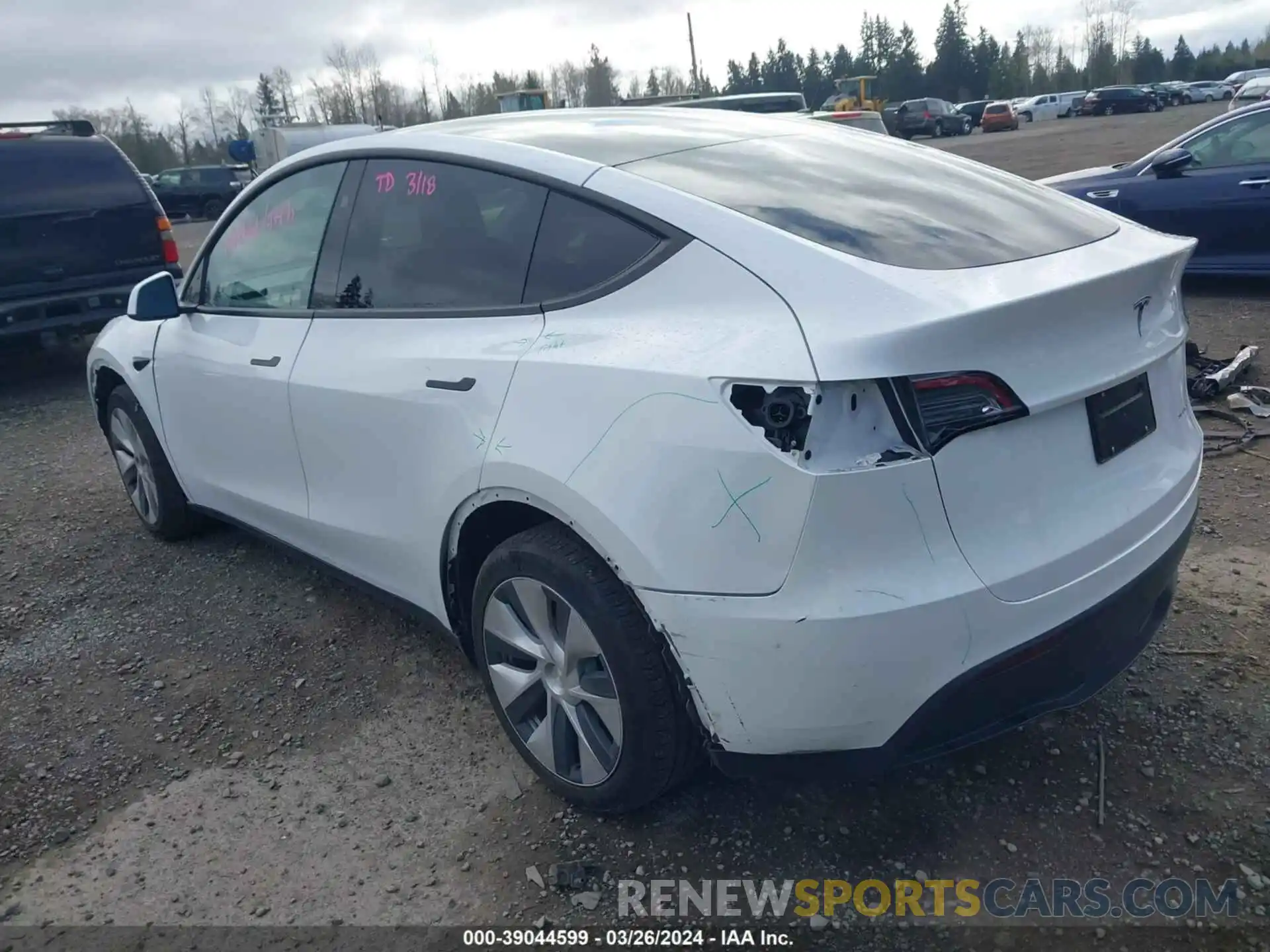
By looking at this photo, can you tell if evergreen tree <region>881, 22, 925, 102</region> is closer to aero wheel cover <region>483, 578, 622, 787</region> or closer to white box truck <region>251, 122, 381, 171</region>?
white box truck <region>251, 122, 381, 171</region>

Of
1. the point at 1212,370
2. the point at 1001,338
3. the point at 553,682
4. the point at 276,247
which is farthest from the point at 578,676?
the point at 1212,370

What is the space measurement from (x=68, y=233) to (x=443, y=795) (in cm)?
680

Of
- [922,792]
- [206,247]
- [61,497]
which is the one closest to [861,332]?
[922,792]

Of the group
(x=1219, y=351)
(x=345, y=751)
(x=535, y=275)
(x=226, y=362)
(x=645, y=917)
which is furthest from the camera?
(x=1219, y=351)

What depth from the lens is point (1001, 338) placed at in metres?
2.03

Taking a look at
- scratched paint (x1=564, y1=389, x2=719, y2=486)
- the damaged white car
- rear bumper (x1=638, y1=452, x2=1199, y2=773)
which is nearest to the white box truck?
the damaged white car

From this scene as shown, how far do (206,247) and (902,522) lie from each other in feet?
10.6

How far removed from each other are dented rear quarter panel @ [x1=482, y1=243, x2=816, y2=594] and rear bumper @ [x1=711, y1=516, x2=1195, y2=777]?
42 centimetres

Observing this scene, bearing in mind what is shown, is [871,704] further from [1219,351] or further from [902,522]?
[1219,351]

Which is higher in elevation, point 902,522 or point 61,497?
point 902,522

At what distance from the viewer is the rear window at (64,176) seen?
7.56m

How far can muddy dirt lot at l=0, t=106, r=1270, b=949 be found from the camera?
2410 millimetres

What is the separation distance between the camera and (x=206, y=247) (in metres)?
4.07

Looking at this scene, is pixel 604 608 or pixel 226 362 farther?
pixel 226 362
